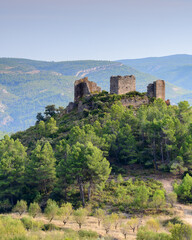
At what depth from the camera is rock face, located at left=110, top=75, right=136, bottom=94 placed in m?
74.9

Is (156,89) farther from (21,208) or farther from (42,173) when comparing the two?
(21,208)

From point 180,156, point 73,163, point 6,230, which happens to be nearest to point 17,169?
point 73,163

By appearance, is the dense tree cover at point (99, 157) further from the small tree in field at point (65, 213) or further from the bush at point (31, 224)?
the bush at point (31, 224)

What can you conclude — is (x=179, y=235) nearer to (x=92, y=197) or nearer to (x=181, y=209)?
(x=181, y=209)

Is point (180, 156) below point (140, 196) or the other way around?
the other way around

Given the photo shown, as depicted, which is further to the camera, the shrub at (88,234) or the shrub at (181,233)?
the shrub at (88,234)

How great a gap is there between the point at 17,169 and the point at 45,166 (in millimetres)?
5155

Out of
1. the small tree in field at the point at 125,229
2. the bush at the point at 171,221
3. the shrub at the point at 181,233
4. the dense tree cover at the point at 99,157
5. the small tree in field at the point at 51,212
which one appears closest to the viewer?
the shrub at the point at 181,233

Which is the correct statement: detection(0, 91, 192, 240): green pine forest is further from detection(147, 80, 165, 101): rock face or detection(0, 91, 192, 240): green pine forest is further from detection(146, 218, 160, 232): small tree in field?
detection(147, 80, 165, 101): rock face

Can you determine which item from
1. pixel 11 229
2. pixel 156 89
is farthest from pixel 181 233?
pixel 156 89

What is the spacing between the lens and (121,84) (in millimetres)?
75125

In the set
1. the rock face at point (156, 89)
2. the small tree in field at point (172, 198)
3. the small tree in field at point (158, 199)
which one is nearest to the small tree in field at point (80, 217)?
the small tree in field at point (158, 199)

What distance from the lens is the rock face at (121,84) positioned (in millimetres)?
74875

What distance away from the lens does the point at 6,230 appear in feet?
112
